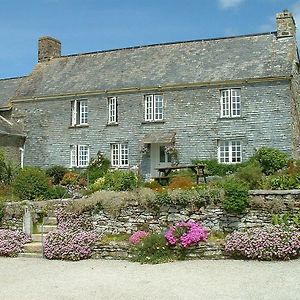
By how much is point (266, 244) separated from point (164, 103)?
632 inches

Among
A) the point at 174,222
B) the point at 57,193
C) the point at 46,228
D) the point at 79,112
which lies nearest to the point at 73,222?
the point at 46,228

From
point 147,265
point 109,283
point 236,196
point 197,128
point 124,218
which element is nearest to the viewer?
point 109,283

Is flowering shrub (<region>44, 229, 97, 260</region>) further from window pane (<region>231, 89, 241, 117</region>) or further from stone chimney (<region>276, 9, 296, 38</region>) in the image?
stone chimney (<region>276, 9, 296, 38</region>)

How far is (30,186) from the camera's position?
20.5 metres

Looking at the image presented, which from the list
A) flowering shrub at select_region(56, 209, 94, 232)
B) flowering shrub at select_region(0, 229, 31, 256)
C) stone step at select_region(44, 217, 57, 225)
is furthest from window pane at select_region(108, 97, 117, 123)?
flowering shrub at select_region(0, 229, 31, 256)

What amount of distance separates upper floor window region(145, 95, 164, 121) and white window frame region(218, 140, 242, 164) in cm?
392

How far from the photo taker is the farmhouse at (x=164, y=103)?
26438 mm

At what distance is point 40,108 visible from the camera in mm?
32125

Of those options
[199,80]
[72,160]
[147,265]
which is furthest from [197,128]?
[147,265]

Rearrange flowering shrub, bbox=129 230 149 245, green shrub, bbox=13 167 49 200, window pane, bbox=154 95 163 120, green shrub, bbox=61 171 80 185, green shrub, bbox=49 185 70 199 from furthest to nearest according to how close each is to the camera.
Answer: window pane, bbox=154 95 163 120
green shrub, bbox=61 171 80 185
green shrub, bbox=49 185 70 199
green shrub, bbox=13 167 49 200
flowering shrub, bbox=129 230 149 245

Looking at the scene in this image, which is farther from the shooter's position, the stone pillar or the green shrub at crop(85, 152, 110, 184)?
→ the green shrub at crop(85, 152, 110, 184)

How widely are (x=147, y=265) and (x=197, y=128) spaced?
15022mm

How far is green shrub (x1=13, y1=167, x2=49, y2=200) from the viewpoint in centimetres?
2042

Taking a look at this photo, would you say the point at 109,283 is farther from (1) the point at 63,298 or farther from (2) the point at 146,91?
(2) the point at 146,91
